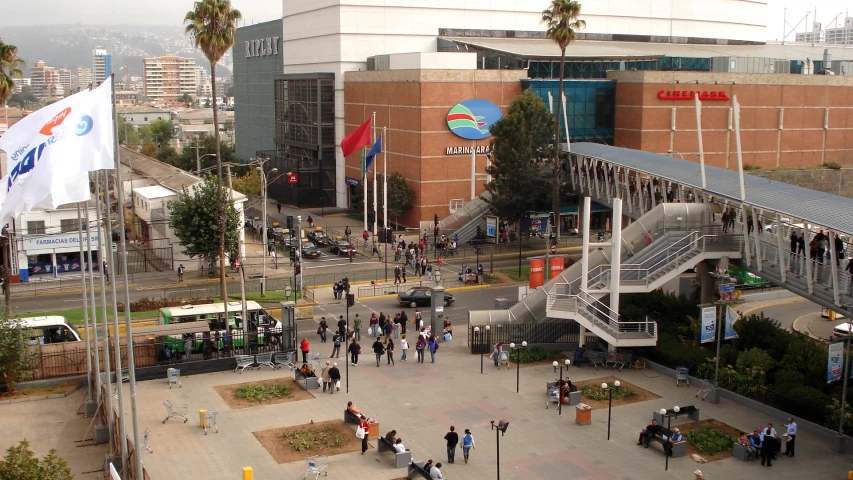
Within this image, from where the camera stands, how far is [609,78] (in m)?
80.4

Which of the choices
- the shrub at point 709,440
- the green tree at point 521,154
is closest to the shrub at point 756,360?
the shrub at point 709,440

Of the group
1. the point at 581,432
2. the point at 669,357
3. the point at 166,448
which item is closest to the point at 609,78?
the point at 669,357

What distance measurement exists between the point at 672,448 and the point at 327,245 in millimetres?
44526

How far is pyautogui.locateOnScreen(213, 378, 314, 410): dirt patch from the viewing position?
109 ft

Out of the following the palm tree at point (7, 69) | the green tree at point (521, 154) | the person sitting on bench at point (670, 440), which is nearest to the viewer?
the person sitting on bench at point (670, 440)

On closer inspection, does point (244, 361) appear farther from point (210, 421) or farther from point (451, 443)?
point (451, 443)

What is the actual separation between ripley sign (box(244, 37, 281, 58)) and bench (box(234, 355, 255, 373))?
2942 inches

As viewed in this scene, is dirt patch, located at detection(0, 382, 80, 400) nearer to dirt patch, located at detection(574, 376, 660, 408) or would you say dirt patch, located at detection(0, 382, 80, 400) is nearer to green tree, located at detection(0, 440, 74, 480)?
green tree, located at detection(0, 440, 74, 480)

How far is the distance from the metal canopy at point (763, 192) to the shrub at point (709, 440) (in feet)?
25.9

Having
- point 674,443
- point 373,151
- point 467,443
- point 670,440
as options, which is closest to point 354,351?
point 467,443

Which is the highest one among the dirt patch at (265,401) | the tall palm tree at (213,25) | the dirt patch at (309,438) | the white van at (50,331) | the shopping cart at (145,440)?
the tall palm tree at (213,25)

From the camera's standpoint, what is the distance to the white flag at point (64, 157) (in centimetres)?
1947

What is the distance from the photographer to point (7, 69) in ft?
141

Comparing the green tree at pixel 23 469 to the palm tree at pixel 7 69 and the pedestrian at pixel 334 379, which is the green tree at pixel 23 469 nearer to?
the pedestrian at pixel 334 379
